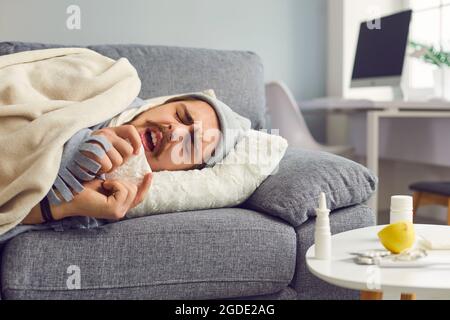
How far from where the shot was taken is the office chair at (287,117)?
291 centimetres

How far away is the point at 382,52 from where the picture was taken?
3.01 meters

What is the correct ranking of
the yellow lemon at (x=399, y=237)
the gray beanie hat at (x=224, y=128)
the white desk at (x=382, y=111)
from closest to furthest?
the yellow lemon at (x=399, y=237) → the gray beanie hat at (x=224, y=128) → the white desk at (x=382, y=111)

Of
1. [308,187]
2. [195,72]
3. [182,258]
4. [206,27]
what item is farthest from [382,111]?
[182,258]

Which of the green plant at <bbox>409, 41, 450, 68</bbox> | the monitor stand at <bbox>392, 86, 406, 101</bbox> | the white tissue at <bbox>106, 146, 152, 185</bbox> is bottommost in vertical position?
the monitor stand at <bbox>392, 86, 406, 101</bbox>

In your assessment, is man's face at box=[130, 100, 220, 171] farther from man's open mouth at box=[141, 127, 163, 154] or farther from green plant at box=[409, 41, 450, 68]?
green plant at box=[409, 41, 450, 68]

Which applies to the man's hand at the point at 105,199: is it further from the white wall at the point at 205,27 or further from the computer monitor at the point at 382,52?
the computer monitor at the point at 382,52

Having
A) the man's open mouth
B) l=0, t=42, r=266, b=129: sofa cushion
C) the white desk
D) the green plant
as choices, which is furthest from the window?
the man's open mouth

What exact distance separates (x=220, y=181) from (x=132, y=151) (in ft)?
0.97

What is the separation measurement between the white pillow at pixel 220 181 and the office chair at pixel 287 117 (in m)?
1.12

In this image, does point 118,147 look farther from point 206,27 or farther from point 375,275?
point 206,27

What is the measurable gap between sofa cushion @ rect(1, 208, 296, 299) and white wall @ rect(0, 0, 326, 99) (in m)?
1.58

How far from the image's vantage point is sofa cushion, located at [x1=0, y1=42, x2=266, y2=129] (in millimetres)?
2139

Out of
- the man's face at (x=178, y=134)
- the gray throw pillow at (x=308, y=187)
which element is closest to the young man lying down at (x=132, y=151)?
the man's face at (x=178, y=134)
